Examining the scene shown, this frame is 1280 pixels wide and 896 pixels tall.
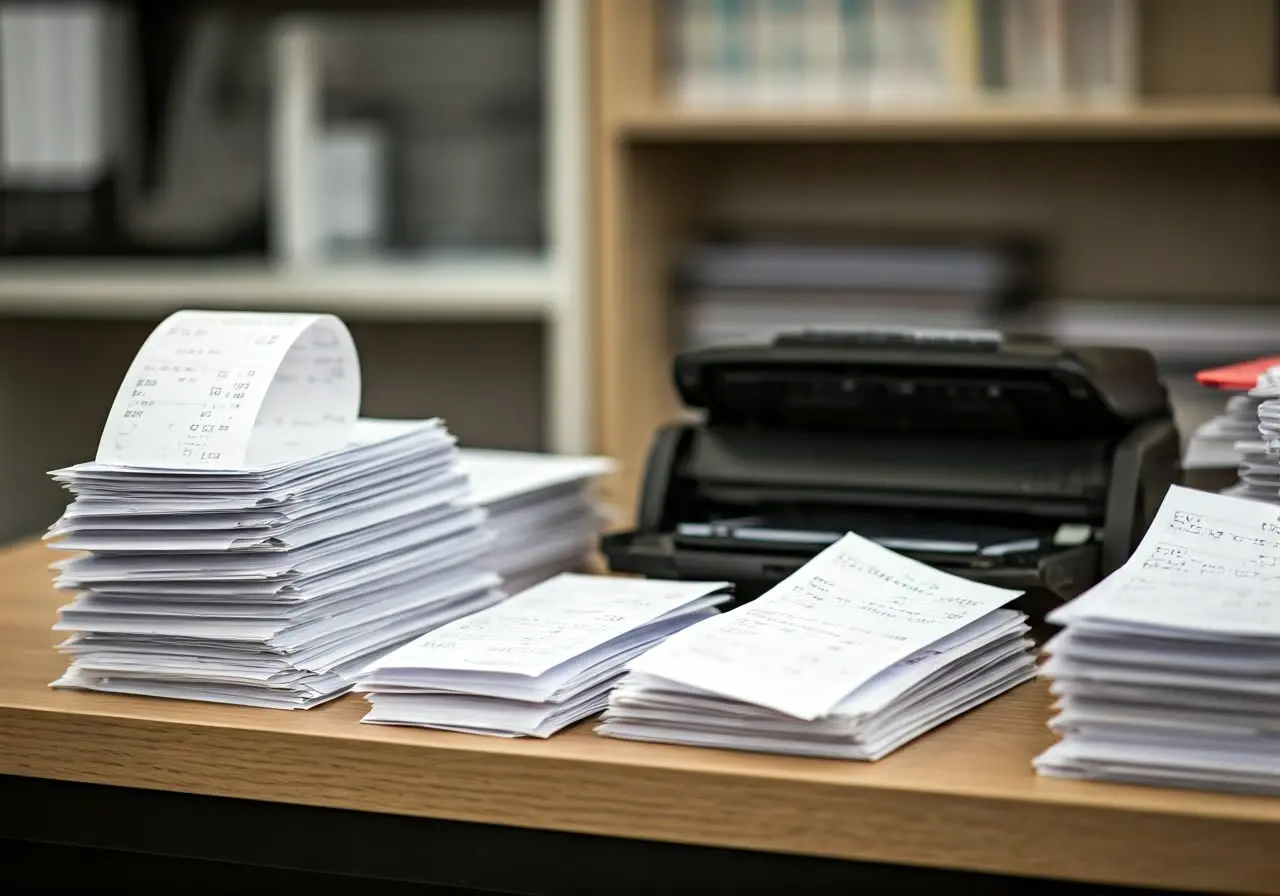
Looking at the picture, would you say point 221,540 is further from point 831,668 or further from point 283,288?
point 283,288

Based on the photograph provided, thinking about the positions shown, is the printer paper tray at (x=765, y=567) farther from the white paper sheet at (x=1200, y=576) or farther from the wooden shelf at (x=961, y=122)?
the wooden shelf at (x=961, y=122)

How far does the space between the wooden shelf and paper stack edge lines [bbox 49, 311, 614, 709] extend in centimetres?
128

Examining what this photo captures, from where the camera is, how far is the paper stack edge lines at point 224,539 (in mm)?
938

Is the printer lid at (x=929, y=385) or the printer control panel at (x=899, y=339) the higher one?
the printer control panel at (x=899, y=339)

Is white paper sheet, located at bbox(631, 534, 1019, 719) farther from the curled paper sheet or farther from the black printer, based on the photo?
the curled paper sheet

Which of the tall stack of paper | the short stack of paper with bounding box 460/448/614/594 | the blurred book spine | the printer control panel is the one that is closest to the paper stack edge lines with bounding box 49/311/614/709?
the tall stack of paper

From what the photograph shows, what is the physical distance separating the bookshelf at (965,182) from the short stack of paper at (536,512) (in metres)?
0.77

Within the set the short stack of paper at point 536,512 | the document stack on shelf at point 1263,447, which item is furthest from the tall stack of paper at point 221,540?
the document stack on shelf at point 1263,447

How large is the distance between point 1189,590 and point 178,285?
1.93m

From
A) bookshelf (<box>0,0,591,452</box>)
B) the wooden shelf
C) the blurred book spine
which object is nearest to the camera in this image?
the wooden shelf

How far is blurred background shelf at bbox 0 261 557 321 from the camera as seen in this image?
2.34m

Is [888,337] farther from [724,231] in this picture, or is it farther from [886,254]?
[724,231]

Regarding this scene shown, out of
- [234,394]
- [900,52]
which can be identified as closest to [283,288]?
[900,52]

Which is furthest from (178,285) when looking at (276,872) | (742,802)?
(742,802)
